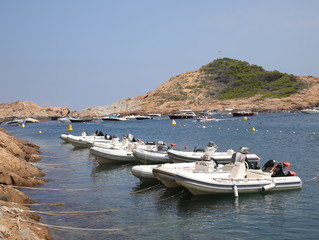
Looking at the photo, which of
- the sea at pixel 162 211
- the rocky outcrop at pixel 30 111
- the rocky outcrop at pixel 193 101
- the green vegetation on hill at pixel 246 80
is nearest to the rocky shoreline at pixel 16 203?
the sea at pixel 162 211

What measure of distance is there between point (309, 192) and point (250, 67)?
17907cm

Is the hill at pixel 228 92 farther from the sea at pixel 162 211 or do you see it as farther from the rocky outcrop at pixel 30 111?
the sea at pixel 162 211

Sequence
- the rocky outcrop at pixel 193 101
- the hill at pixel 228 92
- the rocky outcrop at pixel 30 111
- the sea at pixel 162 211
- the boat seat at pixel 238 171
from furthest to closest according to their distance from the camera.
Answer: the rocky outcrop at pixel 30 111 → the hill at pixel 228 92 → the rocky outcrop at pixel 193 101 → the boat seat at pixel 238 171 → the sea at pixel 162 211

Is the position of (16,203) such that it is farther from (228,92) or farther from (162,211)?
(228,92)

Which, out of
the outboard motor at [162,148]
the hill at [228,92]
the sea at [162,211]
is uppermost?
the hill at [228,92]

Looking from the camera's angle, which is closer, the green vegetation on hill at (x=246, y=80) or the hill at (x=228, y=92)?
the hill at (x=228, y=92)

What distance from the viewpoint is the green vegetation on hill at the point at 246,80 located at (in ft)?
538

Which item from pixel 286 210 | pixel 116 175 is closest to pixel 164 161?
pixel 116 175

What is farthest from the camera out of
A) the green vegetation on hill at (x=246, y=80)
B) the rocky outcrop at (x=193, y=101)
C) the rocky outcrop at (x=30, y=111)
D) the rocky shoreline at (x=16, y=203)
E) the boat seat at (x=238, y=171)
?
the rocky outcrop at (x=30, y=111)

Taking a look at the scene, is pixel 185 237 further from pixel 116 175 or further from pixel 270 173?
pixel 116 175

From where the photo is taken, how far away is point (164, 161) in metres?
26.8

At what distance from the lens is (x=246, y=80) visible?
176 meters

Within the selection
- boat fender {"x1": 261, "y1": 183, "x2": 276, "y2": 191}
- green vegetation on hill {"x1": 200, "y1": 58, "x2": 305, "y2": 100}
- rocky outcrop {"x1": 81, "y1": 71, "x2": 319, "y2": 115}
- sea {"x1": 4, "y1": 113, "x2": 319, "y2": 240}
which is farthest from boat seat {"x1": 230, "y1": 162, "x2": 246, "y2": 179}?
green vegetation on hill {"x1": 200, "y1": 58, "x2": 305, "y2": 100}

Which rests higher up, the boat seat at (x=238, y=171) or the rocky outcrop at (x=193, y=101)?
the rocky outcrop at (x=193, y=101)
